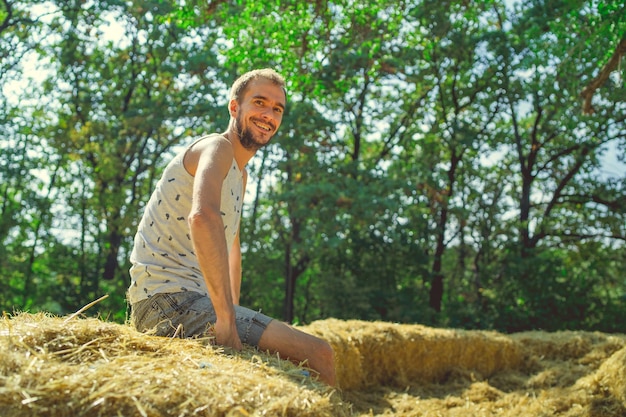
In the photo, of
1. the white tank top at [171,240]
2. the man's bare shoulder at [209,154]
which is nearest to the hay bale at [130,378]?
the white tank top at [171,240]

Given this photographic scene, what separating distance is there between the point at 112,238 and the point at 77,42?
5.30 meters

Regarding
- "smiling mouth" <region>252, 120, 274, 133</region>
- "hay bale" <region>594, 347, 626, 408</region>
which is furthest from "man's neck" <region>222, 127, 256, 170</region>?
"hay bale" <region>594, 347, 626, 408</region>

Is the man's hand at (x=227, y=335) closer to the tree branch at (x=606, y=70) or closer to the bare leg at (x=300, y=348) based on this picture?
the bare leg at (x=300, y=348)

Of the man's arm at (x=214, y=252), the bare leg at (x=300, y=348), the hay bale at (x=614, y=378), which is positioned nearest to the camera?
the man's arm at (x=214, y=252)

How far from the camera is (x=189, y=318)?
2.80m

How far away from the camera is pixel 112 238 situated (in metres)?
16.3

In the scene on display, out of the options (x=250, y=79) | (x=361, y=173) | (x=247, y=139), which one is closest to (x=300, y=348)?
(x=247, y=139)

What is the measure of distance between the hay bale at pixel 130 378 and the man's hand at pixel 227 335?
0.16 meters

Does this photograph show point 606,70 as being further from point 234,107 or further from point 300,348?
point 300,348

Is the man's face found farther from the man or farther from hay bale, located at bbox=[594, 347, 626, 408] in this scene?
hay bale, located at bbox=[594, 347, 626, 408]

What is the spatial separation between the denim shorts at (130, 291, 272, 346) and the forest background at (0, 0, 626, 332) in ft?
31.7

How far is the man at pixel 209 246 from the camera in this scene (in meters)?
2.63

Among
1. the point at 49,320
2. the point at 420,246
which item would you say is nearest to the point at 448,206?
the point at 420,246

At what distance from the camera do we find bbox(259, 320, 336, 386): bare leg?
2770mm
